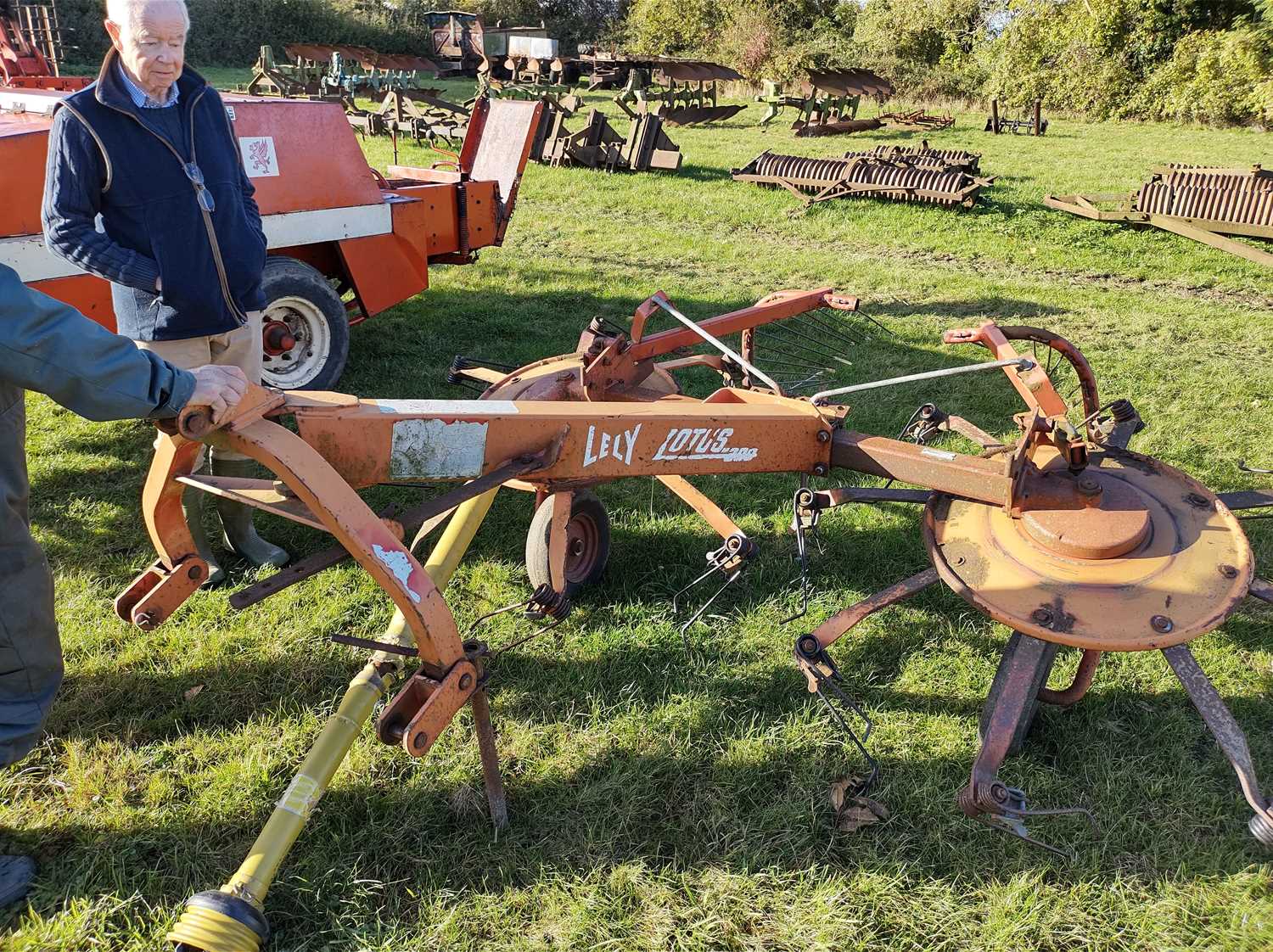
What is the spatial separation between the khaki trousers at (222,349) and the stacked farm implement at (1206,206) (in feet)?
30.3

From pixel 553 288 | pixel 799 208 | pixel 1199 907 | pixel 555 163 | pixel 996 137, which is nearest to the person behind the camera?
pixel 1199 907

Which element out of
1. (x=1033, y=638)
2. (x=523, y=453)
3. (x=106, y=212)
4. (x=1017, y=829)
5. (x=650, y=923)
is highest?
(x=106, y=212)

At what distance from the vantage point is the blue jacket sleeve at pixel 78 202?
274cm

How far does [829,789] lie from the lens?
2.88m

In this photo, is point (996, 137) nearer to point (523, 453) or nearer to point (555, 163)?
point (555, 163)

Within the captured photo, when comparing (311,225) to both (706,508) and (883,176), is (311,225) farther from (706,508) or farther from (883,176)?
(883,176)

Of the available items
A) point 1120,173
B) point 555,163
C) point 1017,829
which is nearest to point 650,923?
point 1017,829

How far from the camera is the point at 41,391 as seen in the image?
191cm

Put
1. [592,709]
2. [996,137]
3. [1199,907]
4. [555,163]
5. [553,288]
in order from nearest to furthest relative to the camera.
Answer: [1199,907]
[592,709]
[553,288]
[555,163]
[996,137]

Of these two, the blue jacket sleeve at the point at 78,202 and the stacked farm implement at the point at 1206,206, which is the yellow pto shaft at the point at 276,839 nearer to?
the blue jacket sleeve at the point at 78,202

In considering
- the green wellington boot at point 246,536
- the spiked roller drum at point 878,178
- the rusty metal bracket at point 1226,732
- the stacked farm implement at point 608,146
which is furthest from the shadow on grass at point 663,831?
the stacked farm implement at point 608,146

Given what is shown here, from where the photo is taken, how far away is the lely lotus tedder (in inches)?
86.2

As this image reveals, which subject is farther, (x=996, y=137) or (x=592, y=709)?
(x=996, y=137)

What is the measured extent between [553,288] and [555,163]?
6559mm
